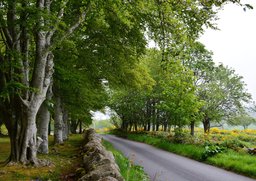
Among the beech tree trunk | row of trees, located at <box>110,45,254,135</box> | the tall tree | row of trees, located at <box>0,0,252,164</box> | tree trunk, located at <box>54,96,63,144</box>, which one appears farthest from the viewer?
row of trees, located at <box>110,45,254,135</box>

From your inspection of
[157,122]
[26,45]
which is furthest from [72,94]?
[157,122]

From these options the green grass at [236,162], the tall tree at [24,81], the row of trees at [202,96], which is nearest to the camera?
the tall tree at [24,81]

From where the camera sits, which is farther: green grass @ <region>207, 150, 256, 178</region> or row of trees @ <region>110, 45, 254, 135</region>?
row of trees @ <region>110, 45, 254, 135</region>

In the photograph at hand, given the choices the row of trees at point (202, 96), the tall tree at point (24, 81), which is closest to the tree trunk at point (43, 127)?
the tall tree at point (24, 81)

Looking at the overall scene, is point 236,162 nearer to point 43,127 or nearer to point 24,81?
point 43,127

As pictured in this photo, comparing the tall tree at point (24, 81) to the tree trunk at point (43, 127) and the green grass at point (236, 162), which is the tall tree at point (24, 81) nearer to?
the tree trunk at point (43, 127)

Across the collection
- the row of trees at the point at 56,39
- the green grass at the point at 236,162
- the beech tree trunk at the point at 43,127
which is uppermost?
the row of trees at the point at 56,39

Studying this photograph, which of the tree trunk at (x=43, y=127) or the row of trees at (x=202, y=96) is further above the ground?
the row of trees at (x=202, y=96)

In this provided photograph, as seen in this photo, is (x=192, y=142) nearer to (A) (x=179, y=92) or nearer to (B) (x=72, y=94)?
(A) (x=179, y=92)

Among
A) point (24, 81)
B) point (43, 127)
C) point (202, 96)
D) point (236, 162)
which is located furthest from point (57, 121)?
point (202, 96)

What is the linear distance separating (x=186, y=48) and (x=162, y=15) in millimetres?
1488

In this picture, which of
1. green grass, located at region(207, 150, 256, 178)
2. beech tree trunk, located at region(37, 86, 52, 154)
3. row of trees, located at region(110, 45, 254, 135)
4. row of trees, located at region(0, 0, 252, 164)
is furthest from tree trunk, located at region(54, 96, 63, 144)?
row of trees, located at region(110, 45, 254, 135)

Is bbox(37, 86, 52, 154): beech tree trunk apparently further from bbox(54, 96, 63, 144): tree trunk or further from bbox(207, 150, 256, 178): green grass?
bbox(207, 150, 256, 178): green grass

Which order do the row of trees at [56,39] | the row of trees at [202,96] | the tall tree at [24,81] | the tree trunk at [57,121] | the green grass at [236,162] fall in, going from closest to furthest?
the row of trees at [56,39], the tall tree at [24,81], the green grass at [236,162], the tree trunk at [57,121], the row of trees at [202,96]
